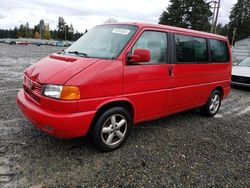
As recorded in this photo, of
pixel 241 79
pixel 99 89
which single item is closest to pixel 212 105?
pixel 99 89

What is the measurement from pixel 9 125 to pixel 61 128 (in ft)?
6.45

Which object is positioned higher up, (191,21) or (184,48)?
(191,21)

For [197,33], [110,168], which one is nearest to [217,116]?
[197,33]

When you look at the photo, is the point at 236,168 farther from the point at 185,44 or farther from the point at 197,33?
the point at 197,33

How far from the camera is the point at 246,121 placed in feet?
18.1

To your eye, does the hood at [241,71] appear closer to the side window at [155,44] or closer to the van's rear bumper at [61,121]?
the side window at [155,44]

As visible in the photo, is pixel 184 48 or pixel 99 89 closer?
pixel 99 89

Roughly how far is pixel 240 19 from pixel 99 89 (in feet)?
249

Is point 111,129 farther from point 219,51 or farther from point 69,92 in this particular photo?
point 219,51

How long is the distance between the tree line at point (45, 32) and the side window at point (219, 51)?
101m

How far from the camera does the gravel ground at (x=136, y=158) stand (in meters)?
2.88

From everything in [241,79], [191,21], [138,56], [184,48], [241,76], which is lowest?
[241,79]

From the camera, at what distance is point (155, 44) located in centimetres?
392

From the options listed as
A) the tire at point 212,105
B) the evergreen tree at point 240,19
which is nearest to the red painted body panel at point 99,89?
the tire at point 212,105
